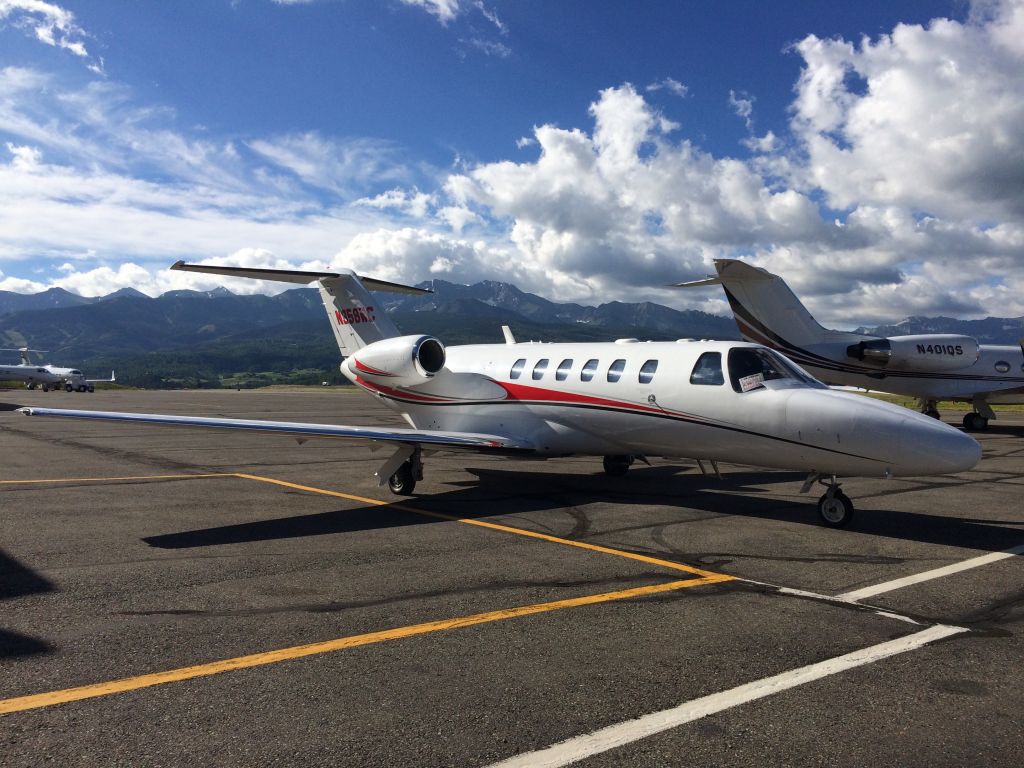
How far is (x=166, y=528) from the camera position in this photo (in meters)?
8.76

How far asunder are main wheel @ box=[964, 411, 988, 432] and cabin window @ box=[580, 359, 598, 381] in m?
21.5

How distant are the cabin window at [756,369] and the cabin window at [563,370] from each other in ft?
10.5

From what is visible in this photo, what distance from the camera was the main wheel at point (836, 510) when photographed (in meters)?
9.02

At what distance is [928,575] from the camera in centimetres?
673

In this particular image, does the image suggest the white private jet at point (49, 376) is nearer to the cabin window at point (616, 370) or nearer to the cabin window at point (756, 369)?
the cabin window at point (616, 370)

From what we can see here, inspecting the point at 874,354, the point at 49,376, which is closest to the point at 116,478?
the point at 874,354

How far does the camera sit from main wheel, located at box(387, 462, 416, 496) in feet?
38.5

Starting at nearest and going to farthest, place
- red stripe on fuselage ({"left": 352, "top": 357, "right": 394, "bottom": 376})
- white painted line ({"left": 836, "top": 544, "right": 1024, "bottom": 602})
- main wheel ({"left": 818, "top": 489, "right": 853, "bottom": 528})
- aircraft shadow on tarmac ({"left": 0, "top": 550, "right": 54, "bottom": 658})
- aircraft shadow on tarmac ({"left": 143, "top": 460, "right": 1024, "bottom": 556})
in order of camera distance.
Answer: aircraft shadow on tarmac ({"left": 0, "top": 550, "right": 54, "bottom": 658}) → white painted line ({"left": 836, "top": 544, "right": 1024, "bottom": 602}) → aircraft shadow on tarmac ({"left": 143, "top": 460, "right": 1024, "bottom": 556}) → main wheel ({"left": 818, "top": 489, "right": 853, "bottom": 528}) → red stripe on fuselage ({"left": 352, "top": 357, "right": 394, "bottom": 376})

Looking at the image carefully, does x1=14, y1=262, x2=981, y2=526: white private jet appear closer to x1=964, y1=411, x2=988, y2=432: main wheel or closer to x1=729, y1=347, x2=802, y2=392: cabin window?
x1=729, y1=347, x2=802, y2=392: cabin window

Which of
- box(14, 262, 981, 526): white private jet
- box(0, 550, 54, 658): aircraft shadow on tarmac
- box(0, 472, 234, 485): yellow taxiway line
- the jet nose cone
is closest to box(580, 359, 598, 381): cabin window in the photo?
box(14, 262, 981, 526): white private jet

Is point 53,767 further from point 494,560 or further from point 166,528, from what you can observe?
point 166,528

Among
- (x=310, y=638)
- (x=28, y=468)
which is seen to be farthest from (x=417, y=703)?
(x=28, y=468)

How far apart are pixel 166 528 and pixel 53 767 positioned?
6.05 m

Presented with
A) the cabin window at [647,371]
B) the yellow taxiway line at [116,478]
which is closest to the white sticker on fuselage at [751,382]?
the cabin window at [647,371]
